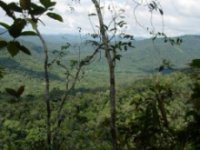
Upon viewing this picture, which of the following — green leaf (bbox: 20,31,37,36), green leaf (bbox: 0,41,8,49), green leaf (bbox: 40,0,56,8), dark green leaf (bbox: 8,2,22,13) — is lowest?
green leaf (bbox: 0,41,8,49)

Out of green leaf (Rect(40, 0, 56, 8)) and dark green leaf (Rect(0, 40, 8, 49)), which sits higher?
green leaf (Rect(40, 0, 56, 8))

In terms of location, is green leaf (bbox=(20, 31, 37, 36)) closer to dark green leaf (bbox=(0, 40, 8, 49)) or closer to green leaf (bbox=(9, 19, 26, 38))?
green leaf (bbox=(9, 19, 26, 38))

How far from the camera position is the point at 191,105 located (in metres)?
2.10

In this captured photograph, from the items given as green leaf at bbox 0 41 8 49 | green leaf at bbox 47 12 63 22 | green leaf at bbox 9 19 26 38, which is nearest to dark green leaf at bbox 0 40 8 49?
green leaf at bbox 0 41 8 49

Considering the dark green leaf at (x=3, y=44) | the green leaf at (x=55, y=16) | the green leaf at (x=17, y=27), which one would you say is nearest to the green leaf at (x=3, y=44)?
the dark green leaf at (x=3, y=44)

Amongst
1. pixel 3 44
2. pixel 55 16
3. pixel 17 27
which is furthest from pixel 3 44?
pixel 55 16

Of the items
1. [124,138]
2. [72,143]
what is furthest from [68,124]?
[124,138]

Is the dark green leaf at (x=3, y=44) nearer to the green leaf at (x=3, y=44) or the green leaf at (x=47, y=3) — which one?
the green leaf at (x=3, y=44)

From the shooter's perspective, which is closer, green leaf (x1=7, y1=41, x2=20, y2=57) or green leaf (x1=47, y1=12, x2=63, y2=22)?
green leaf (x1=7, y1=41, x2=20, y2=57)

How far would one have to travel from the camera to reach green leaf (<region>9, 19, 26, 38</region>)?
1.51 metres

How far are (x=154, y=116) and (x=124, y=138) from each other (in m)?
0.34

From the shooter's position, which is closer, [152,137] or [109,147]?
[152,137]

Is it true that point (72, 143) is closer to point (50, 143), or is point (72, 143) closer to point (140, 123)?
point (50, 143)

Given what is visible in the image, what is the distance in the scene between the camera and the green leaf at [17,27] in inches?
59.6
